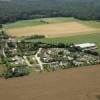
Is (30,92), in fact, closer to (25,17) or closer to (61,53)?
(61,53)

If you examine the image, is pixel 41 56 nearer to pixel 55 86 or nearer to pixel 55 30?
pixel 55 86

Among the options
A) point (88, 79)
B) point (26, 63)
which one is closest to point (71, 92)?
point (88, 79)

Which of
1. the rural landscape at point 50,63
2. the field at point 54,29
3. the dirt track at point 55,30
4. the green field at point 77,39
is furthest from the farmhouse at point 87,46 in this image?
the dirt track at point 55,30

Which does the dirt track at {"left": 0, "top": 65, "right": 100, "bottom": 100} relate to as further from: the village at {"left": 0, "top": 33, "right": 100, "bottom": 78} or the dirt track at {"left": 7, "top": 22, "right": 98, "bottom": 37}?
the dirt track at {"left": 7, "top": 22, "right": 98, "bottom": 37}

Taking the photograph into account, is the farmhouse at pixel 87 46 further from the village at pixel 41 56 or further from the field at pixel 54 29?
the field at pixel 54 29

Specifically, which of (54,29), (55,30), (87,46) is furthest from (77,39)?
(54,29)

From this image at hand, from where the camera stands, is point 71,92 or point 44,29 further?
point 44,29
